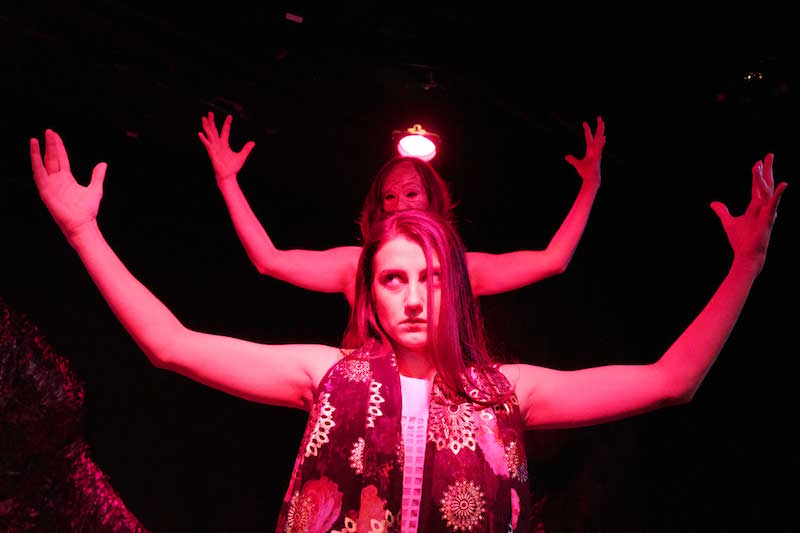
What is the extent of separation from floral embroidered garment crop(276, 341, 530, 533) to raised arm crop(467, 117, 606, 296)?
3.09 feet

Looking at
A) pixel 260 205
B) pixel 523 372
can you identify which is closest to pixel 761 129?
pixel 523 372

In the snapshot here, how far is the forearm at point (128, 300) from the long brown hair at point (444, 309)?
414 millimetres

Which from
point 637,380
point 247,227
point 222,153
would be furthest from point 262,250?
point 637,380

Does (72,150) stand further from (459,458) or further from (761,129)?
(761,129)

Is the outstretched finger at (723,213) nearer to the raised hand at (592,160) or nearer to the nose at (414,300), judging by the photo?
the raised hand at (592,160)

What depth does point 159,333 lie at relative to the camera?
1.32 metres

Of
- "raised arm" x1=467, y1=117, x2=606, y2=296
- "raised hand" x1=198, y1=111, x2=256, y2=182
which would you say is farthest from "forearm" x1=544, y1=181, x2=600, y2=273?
"raised hand" x1=198, y1=111, x2=256, y2=182

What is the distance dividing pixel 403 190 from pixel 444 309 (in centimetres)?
98

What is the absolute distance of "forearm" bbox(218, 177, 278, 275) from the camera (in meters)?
2.22

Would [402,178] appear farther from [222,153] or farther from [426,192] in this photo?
[222,153]

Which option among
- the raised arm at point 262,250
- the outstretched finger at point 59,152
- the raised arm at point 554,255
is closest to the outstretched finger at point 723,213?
the raised arm at point 554,255

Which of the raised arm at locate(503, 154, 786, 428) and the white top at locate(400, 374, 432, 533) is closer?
the white top at locate(400, 374, 432, 533)

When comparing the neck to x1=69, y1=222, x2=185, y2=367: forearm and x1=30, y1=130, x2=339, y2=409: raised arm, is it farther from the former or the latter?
x1=69, y1=222, x2=185, y2=367: forearm

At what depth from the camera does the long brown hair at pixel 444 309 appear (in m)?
1.43
